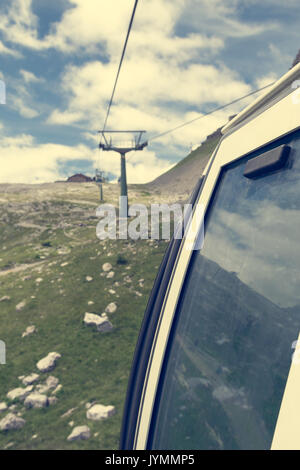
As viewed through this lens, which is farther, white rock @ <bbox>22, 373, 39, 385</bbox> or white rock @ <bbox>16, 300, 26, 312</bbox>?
white rock @ <bbox>16, 300, 26, 312</bbox>

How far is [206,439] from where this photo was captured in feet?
4.48

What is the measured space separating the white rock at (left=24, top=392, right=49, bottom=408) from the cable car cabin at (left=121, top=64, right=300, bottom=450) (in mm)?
6613

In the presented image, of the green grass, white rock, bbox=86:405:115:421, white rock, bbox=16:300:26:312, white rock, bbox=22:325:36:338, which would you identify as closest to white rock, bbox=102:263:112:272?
the green grass

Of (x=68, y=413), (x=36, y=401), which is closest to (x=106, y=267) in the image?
(x=36, y=401)

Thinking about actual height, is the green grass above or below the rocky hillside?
below

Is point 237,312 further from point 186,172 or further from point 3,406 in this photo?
point 186,172

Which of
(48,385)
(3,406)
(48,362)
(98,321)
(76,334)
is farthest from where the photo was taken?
(98,321)

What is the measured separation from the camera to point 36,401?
7.69 m

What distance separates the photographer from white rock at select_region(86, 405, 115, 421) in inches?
274

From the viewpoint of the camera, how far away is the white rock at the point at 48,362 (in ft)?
29.3

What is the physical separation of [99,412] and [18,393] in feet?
7.62

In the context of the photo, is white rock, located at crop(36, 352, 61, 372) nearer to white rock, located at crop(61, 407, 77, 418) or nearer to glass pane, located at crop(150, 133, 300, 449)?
white rock, located at crop(61, 407, 77, 418)

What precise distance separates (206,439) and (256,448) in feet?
1.23
